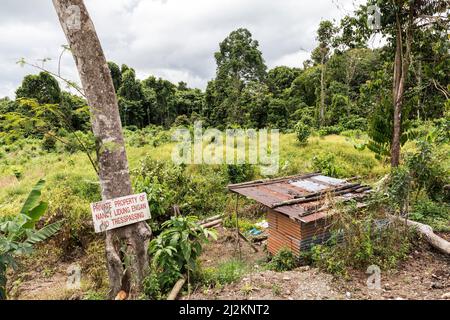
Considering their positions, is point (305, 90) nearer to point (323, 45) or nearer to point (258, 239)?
point (323, 45)

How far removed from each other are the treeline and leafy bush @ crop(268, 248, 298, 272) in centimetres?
465

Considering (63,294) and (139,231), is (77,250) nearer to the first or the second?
(63,294)

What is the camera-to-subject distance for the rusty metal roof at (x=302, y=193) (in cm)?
525

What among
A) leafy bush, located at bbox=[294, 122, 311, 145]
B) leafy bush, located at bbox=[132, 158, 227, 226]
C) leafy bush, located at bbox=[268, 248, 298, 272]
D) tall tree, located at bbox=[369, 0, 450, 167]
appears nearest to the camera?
leafy bush, located at bbox=[268, 248, 298, 272]

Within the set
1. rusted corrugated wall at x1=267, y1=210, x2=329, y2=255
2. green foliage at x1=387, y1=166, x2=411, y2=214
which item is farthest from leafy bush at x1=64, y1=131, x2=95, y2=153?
green foliage at x1=387, y1=166, x2=411, y2=214

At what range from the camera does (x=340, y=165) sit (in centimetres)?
1209

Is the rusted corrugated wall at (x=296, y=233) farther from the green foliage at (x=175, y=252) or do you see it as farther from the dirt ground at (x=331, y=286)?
the green foliage at (x=175, y=252)

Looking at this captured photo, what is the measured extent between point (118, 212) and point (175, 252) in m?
0.78

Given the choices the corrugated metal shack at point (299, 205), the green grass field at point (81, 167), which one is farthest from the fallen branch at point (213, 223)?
the green grass field at point (81, 167)

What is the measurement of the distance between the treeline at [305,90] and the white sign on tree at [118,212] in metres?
6.93

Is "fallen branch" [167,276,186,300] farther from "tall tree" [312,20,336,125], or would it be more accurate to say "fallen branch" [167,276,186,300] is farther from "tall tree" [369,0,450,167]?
"tall tree" [312,20,336,125]

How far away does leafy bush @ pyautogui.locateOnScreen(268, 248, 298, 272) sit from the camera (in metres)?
5.37
